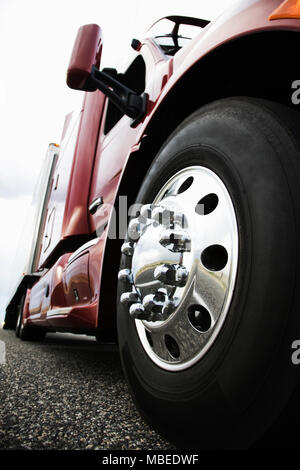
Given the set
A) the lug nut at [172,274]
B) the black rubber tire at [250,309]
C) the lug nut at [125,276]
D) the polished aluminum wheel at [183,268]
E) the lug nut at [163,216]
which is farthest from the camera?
the lug nut at [125,276]

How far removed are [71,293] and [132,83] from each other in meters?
1.25

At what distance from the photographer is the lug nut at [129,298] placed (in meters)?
1.14

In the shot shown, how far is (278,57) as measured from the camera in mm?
905

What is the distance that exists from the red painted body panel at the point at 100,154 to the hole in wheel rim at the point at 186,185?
316 mm

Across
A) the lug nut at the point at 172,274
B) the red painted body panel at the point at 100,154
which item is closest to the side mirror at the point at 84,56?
the red painted body panel at the point at 100,154

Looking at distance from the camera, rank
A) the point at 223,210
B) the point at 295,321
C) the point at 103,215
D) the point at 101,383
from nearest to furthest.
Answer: the point at 295,321
the point at 223,210
the point at 101,383
the point at 103,215

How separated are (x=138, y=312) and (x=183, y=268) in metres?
0.21

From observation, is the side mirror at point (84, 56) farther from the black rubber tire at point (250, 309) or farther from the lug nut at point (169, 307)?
the lug nut at point (169, 307)

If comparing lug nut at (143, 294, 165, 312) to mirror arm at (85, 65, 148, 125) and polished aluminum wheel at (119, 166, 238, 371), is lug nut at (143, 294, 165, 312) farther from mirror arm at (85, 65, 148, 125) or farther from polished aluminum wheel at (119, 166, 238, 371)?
mirror arm at (85, 65, 148, 125)

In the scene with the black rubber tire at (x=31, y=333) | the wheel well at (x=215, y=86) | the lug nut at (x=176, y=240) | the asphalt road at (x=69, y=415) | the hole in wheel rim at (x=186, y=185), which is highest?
the wheel well at (x=215, y=86)

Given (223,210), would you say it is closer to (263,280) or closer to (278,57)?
(263,280)

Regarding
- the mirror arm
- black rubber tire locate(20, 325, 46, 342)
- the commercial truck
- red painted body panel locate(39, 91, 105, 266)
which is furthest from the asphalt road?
black rubber tire locate(20, 325, 46, 342)

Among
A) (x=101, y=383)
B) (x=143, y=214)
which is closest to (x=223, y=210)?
(x=143, y=214)
